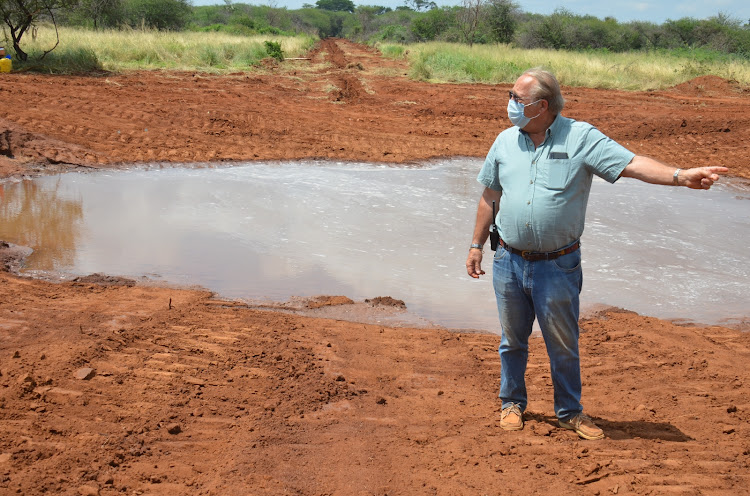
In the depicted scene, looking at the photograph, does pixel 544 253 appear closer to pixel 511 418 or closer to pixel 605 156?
pixel 605 156

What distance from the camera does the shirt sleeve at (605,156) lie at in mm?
3486

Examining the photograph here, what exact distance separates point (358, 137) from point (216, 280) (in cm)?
791

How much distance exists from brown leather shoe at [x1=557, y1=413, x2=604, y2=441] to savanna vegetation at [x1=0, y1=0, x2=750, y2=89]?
2032 centimetres

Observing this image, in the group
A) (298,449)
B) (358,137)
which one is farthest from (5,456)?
(358,137)

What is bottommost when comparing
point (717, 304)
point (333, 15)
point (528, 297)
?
point (717, 304)

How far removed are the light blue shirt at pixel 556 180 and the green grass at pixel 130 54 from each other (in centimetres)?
1989

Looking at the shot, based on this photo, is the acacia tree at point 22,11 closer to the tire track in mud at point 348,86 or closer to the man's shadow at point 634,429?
the tire track in mud at point 348,86

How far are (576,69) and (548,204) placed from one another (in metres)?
24.4

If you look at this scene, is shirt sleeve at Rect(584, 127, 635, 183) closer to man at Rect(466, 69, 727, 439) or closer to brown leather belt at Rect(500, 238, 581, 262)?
man at Rect(466, 69, 727, 439)

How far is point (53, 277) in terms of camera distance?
6797mm

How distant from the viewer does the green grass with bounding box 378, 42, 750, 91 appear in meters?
24.7

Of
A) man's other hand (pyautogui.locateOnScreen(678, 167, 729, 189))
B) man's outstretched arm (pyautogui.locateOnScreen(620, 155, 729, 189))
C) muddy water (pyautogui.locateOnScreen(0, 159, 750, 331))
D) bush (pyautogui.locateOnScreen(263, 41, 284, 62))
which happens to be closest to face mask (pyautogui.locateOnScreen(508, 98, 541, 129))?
man's outstretched arm (pyautogui.locateOnScreen(620, 155, 729, 189))

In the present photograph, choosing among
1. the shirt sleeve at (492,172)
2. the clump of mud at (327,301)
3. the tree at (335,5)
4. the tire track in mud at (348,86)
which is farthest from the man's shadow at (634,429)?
the tree at (335,5)

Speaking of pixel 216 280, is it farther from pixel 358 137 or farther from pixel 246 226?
pixel 358 137
